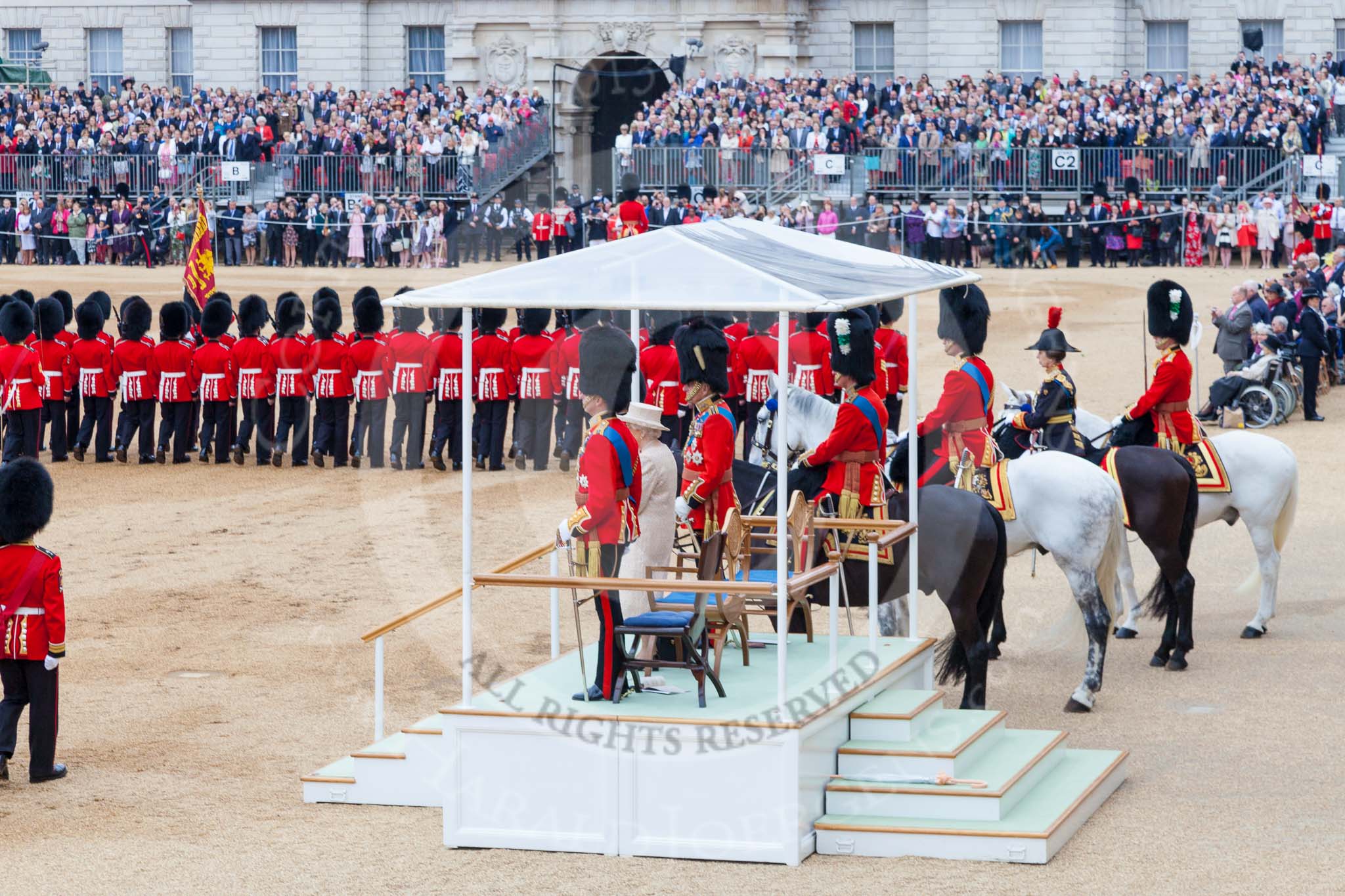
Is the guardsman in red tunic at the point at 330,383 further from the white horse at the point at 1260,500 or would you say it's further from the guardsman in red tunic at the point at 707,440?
the guardsman in red tunic at the point at 707,440

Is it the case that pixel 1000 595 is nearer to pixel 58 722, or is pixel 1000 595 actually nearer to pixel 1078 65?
pixel 58 722

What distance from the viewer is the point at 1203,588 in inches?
446

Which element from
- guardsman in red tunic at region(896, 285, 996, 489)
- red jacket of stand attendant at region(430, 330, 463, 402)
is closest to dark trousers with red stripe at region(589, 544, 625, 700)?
guardsman in red tunic at region(896, 285, 996, 489)

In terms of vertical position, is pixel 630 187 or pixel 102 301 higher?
pixel 630 187

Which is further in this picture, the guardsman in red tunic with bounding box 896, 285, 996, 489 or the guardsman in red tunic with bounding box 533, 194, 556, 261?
the guardsman in red tunic with bounding box 533, 194, 556, 261

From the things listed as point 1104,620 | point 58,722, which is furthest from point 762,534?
point 58,722

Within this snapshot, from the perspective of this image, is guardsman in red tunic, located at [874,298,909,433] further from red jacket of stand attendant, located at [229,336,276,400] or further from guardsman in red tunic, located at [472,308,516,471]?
red jacket of stand attendant, located at [229,336,276,400]

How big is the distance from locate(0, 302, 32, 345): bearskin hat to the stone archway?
66.4ft

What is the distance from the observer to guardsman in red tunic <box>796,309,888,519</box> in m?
8.53

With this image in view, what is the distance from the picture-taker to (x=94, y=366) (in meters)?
15.6

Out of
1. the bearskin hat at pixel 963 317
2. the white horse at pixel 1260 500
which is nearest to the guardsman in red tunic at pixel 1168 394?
the white horse at pixel 1260 500

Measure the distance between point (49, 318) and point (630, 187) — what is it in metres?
11.6

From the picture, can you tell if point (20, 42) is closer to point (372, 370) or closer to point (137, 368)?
point (137, 368)

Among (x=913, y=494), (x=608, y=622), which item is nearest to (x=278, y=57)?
(x=913, y=494)
